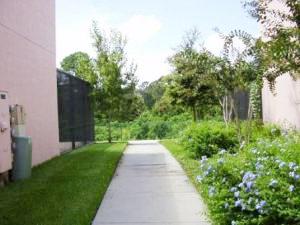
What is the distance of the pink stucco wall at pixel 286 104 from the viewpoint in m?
12.0

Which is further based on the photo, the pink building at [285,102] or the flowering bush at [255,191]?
the pink building at [285,102]

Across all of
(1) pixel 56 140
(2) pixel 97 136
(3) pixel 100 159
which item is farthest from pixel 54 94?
(2) pixel 97 136

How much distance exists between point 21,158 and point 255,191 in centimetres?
592

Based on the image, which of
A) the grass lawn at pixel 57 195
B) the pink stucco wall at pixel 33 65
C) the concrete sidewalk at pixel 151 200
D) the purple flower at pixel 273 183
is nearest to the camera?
the purple flower at pixel 273 183

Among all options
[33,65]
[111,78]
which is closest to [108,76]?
[111,78]

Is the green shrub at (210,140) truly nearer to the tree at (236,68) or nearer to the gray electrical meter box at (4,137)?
the tree at (236,68)

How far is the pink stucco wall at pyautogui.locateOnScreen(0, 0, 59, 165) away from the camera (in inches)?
422

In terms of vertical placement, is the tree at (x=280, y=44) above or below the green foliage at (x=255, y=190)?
above

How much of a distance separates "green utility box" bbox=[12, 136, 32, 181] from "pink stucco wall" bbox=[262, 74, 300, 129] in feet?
18.9

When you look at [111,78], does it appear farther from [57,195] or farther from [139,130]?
[57,195]

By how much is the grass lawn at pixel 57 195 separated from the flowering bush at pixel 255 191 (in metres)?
1.65

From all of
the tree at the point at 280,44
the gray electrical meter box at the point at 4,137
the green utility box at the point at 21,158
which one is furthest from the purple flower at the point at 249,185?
the green utility box at the point at 21,158

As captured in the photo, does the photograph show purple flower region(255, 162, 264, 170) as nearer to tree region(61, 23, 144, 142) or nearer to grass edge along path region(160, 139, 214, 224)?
grass edge along path region(160, 139, 214, 224)

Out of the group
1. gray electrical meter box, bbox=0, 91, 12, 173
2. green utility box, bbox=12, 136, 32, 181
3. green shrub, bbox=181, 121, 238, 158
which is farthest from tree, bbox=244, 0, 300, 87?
green shrub, bbox=181, 121, 238, 158
